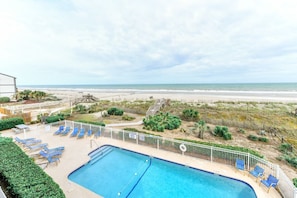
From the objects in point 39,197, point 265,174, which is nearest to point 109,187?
point 39,197

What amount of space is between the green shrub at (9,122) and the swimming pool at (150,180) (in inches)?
410

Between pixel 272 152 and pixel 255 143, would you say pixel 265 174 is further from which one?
pixel 255 143

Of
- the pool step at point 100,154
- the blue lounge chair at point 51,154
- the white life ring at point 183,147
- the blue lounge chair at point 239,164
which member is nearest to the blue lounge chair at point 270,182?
the blue lounge chair at point 239,164

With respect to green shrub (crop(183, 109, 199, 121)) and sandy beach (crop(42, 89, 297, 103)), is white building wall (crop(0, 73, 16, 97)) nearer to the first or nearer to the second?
sandy beach (crop(42, 89, 297, 103))

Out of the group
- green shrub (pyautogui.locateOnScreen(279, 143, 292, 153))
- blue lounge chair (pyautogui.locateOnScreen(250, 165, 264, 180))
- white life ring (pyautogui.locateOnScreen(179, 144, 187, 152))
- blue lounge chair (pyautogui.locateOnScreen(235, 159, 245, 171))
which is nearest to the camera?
blue lounge chair (pyautogui.locateOnScreen(250, 165, 264, 180))

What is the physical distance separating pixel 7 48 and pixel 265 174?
114ft

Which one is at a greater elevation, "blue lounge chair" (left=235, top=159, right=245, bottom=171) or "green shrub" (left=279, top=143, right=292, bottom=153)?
"blue lounge chair" (left=235, top=159, right=245, bottom=171)

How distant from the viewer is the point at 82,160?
857 cm

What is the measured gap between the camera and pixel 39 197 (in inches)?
156

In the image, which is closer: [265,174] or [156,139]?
[265,174]

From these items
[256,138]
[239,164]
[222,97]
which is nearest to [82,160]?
[239,164]

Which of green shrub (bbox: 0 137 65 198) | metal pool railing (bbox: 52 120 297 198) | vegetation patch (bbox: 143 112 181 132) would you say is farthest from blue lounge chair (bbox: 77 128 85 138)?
green shrub (bbox: 0 137 65 198)

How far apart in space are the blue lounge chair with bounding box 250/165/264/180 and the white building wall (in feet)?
136

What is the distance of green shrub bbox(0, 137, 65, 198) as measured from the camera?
4152 mm
